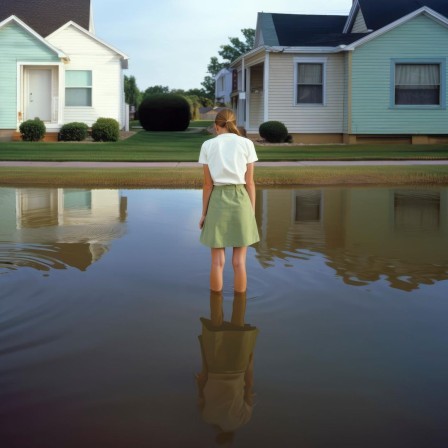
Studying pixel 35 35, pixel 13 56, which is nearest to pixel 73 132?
pixel 13 56

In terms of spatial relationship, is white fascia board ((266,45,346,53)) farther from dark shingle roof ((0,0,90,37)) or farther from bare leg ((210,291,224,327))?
bare leg ((210,291,224,327))

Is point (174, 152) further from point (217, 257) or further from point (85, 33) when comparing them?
point (217, 257)

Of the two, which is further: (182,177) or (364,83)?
(364,83)

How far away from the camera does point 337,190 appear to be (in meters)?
14.9

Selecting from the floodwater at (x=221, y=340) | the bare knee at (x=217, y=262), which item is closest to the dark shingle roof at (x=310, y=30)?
the floodwater at (x=221, y=340)

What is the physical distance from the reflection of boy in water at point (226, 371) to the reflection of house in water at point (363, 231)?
1849mm

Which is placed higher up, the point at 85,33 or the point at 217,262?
the point at 85,33

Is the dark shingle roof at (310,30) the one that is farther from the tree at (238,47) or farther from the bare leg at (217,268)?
the tree at (238,47)

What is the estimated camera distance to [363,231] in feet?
33.3

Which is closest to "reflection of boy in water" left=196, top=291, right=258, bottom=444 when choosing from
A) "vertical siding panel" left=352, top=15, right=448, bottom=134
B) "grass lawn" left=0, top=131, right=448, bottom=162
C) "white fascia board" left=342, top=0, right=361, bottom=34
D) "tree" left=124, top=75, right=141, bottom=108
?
"grass lawn" left=0, top=131, right=448, bottom=162

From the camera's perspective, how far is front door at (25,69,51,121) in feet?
100

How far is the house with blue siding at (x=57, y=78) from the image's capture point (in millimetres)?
29297

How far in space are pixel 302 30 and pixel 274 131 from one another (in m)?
5.71

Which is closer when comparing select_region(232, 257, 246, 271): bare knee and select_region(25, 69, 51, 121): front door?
select_region(232, 257, 246, 271): bare knee
